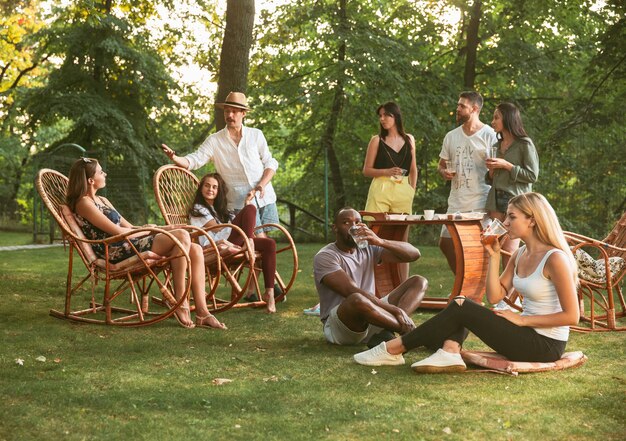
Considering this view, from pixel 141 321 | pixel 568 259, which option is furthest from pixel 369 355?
pixel 141 321

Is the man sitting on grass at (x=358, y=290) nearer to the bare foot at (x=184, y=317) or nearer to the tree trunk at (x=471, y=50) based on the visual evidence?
the bare foot at (x=184, y=317)

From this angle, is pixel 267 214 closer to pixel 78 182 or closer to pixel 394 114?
pixel 394 114

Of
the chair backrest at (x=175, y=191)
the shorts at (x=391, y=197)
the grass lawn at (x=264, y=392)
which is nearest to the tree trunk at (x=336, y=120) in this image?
the chair backrest at (x=175, y=191)

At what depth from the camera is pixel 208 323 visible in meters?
6.16

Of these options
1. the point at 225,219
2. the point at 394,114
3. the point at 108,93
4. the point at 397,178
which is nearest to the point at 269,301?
the point at 225,219

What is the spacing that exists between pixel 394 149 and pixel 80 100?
39.2ft

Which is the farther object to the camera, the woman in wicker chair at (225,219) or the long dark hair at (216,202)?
the long dark hair at (216,202)

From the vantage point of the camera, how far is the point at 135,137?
18.9 metres

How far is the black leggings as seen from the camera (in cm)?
460

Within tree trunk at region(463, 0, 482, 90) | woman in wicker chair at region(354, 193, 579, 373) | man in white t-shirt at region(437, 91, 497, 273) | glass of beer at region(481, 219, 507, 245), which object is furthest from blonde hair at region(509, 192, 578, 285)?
tree trunk at region(463, 0, 482, 90)

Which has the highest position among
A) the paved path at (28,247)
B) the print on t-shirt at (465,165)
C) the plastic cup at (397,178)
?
the print on t-shirt at (465,165)

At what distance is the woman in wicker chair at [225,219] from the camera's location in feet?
23.2

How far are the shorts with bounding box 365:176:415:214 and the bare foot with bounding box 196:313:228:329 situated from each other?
1746mm

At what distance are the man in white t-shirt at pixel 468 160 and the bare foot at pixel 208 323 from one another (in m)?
2.05
